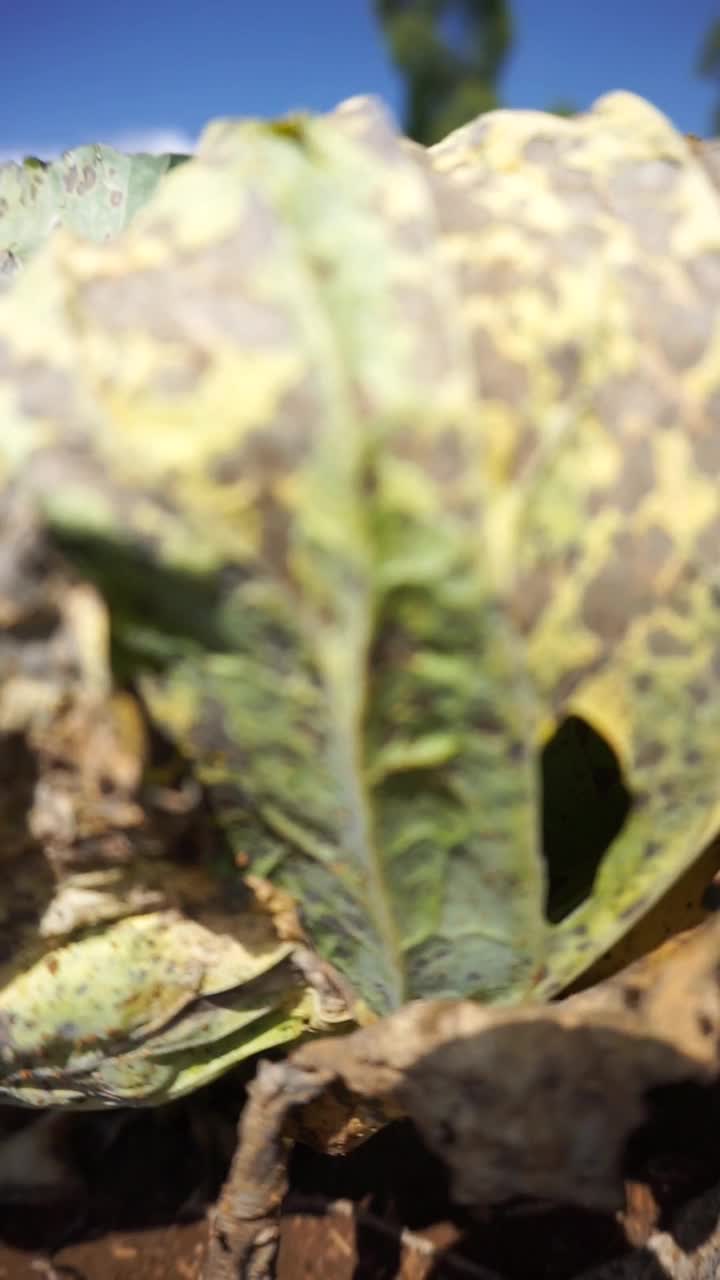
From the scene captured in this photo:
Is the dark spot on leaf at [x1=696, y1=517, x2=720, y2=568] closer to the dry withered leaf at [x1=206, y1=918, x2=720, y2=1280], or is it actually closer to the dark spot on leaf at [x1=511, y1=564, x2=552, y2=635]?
the dark spot on leaf at [x1=511, y1=564, x2=552, y2=635]

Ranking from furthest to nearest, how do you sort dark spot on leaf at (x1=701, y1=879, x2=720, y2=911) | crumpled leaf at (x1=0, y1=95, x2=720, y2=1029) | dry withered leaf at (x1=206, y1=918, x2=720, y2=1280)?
dark spot on leaf at (x1=701, y1=879, x2=720, y2=911) < dry withered leaf at (x1=206, y1=918, x2=720, y2=1280) < crumpled leaf at (x1=0, y1=95, x2=720, y2=1029)

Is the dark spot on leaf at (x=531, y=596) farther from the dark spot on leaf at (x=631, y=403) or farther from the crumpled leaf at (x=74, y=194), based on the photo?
the crumpled leaf at (x=74, y=194)

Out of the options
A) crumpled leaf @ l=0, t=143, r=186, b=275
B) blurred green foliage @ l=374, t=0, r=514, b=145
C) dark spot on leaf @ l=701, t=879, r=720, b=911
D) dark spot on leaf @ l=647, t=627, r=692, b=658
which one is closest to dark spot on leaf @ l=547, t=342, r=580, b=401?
dark spot on leaf @ l=647, t=627, r=692, b=658

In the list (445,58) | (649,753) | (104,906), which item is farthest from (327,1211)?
(445,58)

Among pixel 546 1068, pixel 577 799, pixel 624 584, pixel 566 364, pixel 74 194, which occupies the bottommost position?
pixel 546 1068

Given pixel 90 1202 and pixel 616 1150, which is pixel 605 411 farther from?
pixel 90 1202

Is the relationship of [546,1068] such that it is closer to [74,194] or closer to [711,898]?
[711,898]
